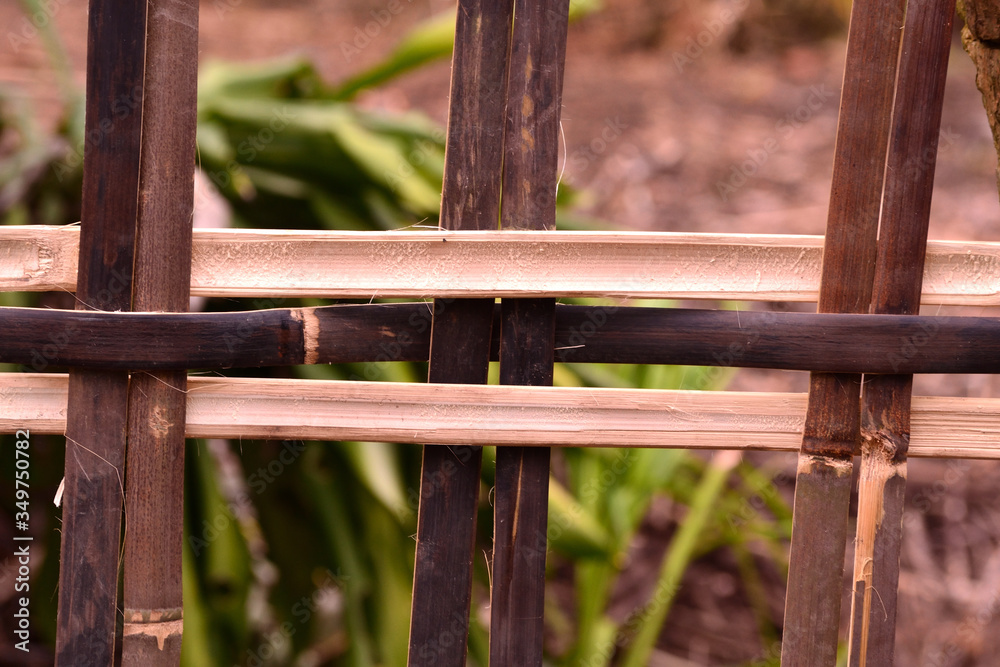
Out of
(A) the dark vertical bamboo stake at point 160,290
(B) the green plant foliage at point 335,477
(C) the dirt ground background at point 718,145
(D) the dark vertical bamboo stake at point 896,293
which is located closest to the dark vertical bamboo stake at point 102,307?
(A) the dark vertical bamboo stake at point 160,290

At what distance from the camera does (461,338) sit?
0.59 metres

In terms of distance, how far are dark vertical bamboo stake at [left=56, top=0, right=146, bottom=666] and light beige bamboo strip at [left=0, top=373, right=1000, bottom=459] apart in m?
0.04

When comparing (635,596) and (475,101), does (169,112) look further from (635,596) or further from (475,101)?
(635,596)

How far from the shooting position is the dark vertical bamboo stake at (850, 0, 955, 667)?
23.0 inches

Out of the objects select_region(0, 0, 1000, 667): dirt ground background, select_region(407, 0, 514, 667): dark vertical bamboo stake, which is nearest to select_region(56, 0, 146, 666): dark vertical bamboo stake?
select_region(407, 0, 514, 667): dark vertical bamboo stake

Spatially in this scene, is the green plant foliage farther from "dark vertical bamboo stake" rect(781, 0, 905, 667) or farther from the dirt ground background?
"dark vertical bamboo stake" rect(781, 0, 905, 667)

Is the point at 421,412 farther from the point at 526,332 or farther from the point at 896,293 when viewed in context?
the point at 896,293

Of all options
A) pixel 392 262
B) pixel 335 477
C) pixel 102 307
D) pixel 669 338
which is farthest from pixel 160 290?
pixel 335 477

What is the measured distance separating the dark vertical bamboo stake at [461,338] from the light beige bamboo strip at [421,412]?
0.02 meters

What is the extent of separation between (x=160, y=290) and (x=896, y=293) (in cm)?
57

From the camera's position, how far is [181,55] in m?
0.56

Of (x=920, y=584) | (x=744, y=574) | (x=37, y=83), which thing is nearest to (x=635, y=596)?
(x=744, y=574)

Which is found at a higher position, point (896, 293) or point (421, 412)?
point (896, 293)

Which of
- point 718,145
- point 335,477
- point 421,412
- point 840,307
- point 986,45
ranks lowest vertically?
point 335,477
